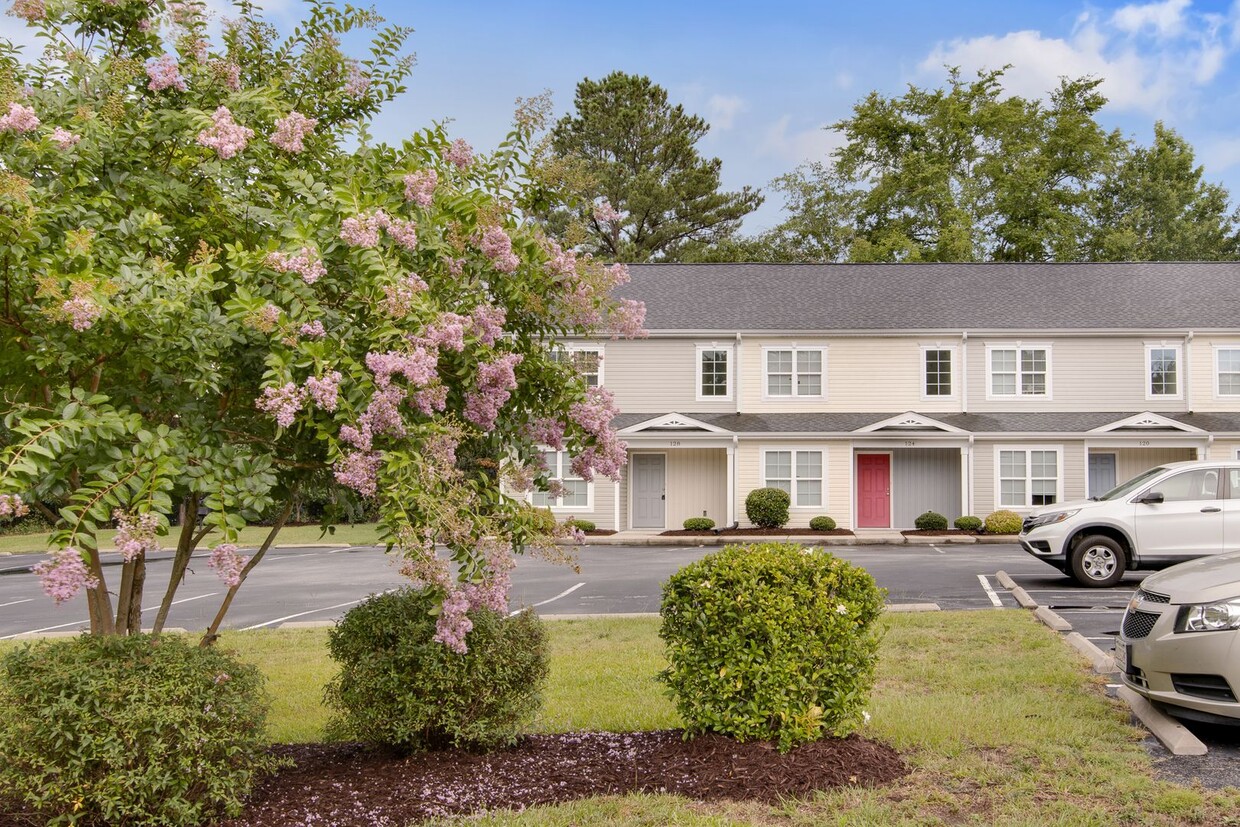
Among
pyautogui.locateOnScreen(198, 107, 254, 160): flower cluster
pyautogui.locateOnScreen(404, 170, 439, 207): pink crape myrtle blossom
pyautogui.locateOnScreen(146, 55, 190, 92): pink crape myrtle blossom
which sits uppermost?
pyautogui.locateOnScreen(146, 55, 190, 92): pink crape myrtle blossom

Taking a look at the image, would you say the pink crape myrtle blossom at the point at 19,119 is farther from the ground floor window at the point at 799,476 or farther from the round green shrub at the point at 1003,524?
the round green shrub at the point at 1003,524

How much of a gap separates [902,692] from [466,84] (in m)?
6.66

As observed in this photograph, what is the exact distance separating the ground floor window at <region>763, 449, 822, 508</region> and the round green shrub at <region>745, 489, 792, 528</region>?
0.74 metres

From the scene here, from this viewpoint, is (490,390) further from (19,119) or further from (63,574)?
(19,119)

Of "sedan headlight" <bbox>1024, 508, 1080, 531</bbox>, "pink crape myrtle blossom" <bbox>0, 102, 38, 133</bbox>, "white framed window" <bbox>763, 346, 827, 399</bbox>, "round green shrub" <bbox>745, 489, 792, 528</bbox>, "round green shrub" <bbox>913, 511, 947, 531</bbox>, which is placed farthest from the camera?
"white framed window" <bbox>763, 346, 827, 399</bbox>

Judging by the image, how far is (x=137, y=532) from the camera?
13.9ft

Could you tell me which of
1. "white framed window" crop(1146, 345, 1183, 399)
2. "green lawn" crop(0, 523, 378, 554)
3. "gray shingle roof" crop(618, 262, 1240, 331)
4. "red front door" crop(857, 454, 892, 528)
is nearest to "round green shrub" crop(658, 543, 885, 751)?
"green lawn" crop(0, 523, 378, 554)

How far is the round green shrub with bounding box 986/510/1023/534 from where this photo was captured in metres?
27.3

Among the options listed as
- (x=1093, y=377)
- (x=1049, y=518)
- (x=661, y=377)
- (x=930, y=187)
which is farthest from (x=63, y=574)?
(x=930, y=187)

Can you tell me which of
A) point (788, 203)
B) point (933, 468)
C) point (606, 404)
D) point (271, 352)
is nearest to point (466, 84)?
point (606, 404)

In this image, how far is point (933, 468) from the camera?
99.3 feet

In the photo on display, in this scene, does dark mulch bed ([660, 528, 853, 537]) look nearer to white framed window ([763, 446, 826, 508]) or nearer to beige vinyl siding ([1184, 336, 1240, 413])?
white framed window ([763, 446, 826, 508])

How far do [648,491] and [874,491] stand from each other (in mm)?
6449

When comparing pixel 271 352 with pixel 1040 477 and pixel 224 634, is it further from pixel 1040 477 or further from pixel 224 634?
pixel 1040 477
